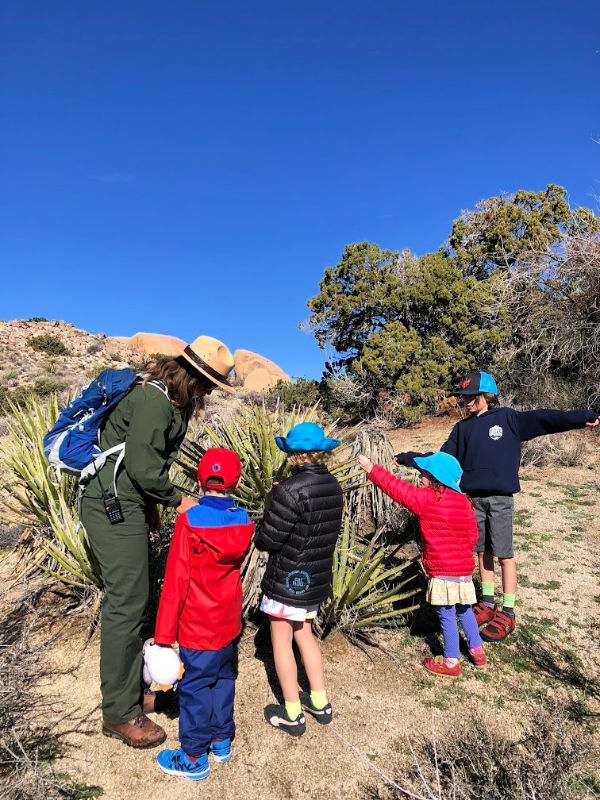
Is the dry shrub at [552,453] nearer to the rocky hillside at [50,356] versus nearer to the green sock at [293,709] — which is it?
the green sock at [293,709]

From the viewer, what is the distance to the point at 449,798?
6.20 ft

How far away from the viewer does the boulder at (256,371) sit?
155 feet

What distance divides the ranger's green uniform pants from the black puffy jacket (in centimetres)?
63

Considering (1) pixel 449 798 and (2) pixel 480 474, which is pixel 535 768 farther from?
(2) pixel 480 474

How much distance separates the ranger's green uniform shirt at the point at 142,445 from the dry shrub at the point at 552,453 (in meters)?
7.99

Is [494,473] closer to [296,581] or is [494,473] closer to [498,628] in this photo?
[498,628]

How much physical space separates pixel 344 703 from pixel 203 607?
1.17m

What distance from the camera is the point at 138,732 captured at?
238cm

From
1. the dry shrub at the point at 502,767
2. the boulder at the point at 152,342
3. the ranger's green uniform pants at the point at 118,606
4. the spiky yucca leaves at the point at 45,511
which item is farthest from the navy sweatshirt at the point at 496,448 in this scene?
the boulder at the point at 152,342

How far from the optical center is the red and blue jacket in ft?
7.24

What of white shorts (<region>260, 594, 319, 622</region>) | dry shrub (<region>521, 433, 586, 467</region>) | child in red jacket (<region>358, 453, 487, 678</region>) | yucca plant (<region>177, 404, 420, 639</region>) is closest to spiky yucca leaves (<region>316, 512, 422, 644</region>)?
yucca plant (<region>177, 404, 420, 639</region>)

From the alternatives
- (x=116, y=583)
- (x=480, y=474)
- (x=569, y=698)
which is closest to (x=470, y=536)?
(x=480, y=474)

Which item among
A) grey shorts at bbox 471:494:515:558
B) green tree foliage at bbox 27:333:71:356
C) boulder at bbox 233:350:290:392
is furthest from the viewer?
boulder at bbox 233:350:290:392

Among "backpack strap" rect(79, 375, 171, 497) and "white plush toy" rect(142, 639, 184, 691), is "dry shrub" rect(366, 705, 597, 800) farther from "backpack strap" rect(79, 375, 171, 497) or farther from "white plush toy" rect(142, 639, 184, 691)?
"backpack strap" rect(79, 375, 171, 497)
